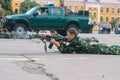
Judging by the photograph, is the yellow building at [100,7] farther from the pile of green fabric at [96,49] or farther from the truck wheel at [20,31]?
the pile of green fabric at [96,49]

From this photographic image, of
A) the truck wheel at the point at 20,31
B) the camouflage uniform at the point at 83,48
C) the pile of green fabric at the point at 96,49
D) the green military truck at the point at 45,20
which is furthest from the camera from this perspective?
the green military truck at the point at 45,20

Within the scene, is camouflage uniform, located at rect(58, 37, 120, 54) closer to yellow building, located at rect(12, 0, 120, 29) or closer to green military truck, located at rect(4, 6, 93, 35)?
green military truck, located at rect(4, 6, 93, 35)

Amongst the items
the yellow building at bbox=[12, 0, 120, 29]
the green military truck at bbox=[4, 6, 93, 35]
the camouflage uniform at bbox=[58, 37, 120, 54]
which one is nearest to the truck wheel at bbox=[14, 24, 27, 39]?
the green military truck at bbox=[4, 6, 93, 35]

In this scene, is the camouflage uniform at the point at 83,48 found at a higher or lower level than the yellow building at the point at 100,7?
higher

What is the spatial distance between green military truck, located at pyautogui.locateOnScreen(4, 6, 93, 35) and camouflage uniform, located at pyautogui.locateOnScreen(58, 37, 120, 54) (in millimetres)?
11250

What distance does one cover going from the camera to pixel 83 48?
14.4m

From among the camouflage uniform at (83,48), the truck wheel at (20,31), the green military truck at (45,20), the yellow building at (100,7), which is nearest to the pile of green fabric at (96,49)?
the camouflage uniform at (83,48)

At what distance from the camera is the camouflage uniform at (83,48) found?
46.5 feet

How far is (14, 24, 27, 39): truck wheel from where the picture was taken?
80.2ft

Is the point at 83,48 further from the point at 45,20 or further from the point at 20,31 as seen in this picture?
the point at 45,20

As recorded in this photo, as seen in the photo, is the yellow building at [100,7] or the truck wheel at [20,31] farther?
the yellow building at [100,7]

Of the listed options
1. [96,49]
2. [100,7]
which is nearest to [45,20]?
[96,49]

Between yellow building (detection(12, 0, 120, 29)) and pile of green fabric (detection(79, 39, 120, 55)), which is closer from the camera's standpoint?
pile of green fabric (detection(79, 39, 120, 55))
